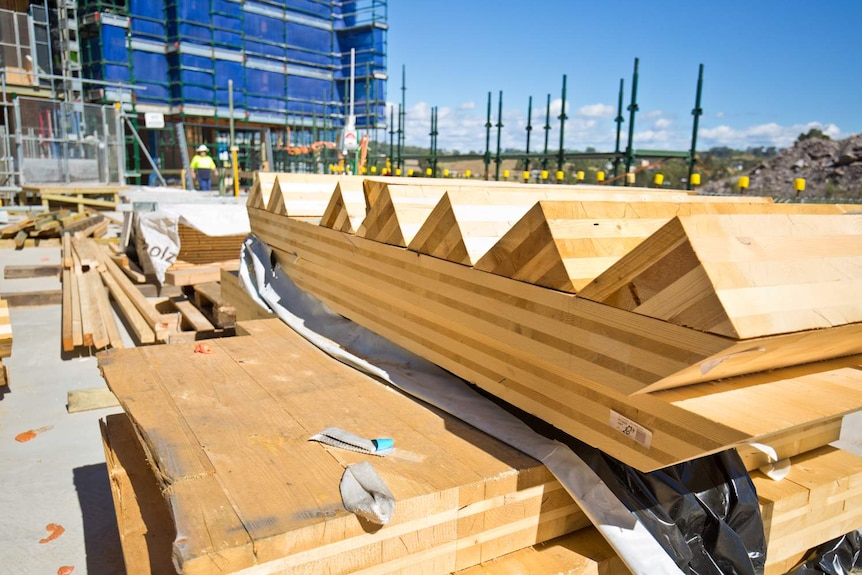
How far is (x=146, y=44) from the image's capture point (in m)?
24.3

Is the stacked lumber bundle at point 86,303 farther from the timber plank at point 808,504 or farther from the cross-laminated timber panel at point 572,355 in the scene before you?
the timber plank at point 808,504

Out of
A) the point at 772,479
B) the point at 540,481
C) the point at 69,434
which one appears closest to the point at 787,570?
the point at 772,479

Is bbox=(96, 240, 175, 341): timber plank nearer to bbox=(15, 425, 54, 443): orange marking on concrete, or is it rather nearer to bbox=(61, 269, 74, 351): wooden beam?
bbox=(61, 269, 74, 351): wooden beam

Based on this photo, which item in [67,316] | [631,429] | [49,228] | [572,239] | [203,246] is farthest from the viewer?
[49,228]

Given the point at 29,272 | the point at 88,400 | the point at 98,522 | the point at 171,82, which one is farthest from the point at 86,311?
the point at 171,82

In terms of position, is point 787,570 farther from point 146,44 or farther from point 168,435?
point 146,44

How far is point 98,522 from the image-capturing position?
298 centimetres

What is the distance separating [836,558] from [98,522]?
326cm

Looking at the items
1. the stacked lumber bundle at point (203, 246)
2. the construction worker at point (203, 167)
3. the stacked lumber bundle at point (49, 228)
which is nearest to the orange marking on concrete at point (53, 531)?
the stacked lumber bundle at point (203, 246)

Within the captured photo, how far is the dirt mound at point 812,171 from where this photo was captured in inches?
915

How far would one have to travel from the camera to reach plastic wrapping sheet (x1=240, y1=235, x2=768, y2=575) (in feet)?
5.58

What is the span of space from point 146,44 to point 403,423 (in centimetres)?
2676

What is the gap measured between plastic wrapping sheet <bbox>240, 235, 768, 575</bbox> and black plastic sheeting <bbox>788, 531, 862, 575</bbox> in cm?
65

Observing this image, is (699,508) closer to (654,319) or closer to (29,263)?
(654,319)
